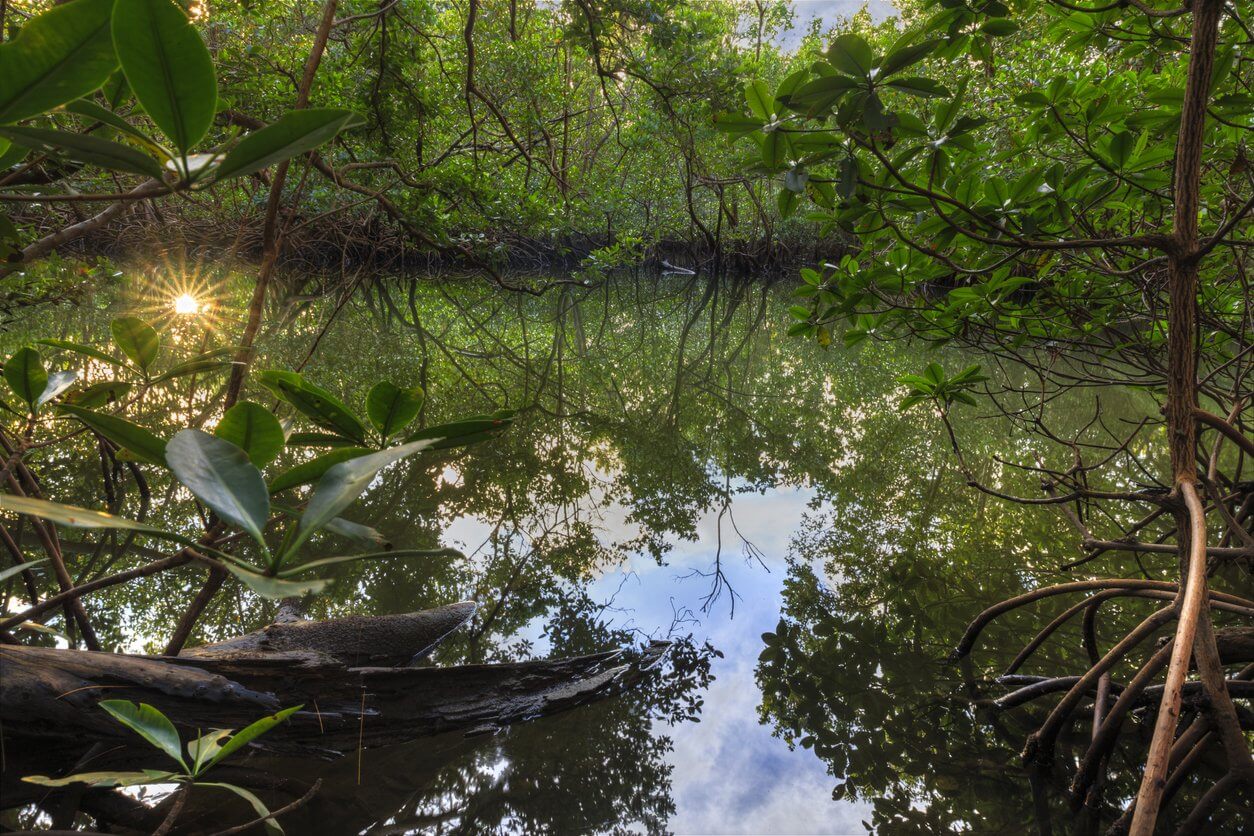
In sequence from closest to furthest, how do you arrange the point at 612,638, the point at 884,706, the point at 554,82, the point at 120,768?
the point at 120,768 → the point at 884,706 → the point at 612,638 → the point at 554,82

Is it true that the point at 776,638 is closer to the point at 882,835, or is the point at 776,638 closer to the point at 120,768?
the point at 882,835

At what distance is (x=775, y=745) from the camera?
64.7 inches

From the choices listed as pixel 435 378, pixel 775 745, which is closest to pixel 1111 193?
pixel 775 745

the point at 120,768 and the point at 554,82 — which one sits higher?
the point at 554,82

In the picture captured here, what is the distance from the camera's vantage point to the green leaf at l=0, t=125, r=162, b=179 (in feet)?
1.63

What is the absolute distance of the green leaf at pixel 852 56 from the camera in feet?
3.16

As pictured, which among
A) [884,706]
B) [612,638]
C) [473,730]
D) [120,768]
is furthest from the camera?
[612,638]

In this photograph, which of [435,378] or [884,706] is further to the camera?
[435,378]

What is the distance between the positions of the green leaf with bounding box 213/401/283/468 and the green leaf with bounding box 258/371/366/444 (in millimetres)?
57

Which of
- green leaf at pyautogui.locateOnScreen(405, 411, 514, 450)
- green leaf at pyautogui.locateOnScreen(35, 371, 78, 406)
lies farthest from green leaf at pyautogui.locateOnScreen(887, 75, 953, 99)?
green leaf at pyautogui.locateOnScreen(35, 371, 78, 406)

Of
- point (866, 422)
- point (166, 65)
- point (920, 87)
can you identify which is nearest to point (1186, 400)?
point (920, 87)

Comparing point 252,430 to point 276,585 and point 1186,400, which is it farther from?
point 1186,400

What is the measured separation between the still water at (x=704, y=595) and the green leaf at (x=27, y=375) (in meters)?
0.63

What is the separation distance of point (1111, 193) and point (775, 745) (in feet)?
4.49
